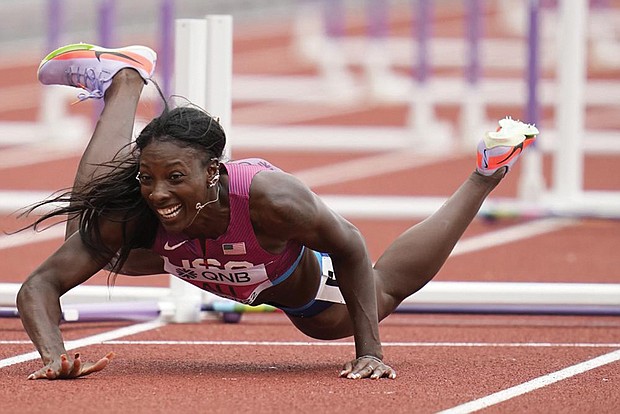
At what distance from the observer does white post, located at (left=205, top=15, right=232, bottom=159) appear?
6.41 m

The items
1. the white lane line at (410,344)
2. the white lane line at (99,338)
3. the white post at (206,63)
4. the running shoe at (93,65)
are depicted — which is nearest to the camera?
the white lane line at (99,338)

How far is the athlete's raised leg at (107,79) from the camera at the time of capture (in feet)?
18.2

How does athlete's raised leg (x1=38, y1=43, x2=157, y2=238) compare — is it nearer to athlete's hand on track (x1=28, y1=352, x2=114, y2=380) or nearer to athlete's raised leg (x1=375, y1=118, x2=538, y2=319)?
athlete's hand on track (x1=28, y1=352, x2=114, y2=380)

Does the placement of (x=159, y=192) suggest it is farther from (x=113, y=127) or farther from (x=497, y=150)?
(x=497, y=150)

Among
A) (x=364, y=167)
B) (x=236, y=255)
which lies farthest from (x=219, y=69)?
(x=364, y=167)

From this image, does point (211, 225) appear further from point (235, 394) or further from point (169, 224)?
point (235, 394)

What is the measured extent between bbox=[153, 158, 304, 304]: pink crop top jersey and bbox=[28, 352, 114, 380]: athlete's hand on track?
42cm

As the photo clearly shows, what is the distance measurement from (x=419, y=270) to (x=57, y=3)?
25.3 ft

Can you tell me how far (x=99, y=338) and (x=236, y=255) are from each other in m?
1.41

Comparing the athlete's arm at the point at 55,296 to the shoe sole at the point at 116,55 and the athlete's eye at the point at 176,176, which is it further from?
the shoe sole at the point at 116,55

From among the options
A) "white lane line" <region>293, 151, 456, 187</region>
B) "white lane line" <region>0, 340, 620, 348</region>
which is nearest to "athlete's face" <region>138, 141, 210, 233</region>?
"white lane line" <region>0, 340, 620, 348</region>

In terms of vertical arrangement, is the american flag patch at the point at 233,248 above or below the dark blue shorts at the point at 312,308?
above

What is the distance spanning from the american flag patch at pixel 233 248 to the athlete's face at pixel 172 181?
222 mm

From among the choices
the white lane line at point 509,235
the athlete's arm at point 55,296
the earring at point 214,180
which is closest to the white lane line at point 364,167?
the white lane line at point 509,235
